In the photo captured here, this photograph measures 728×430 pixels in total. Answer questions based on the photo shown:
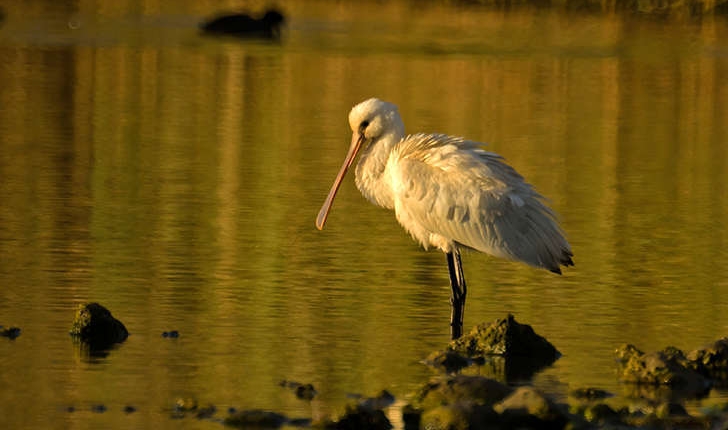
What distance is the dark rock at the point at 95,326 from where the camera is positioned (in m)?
11.6

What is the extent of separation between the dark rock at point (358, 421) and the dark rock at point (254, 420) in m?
0.25

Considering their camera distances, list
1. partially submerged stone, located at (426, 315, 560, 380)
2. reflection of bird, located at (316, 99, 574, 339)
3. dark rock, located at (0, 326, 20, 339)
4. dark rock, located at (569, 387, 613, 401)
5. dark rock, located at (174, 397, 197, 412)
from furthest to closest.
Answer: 1. reflection of bird, located at (316, 99, 574, 339)
2. dark rock, located at (0, 326, 20, 339)
3. partially submerged stone, located at (426, 315, 560, 380)
4. dark rock, located at (569, 387, 613, 401)
5. dark rock, located at (174, 397, 197, 412)

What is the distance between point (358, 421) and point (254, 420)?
19.5 inches

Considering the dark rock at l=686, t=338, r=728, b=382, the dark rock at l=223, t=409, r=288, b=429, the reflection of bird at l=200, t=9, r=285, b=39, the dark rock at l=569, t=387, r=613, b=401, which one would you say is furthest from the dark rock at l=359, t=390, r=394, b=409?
the reflection of bird at l=200, t=9, r=285, b=39

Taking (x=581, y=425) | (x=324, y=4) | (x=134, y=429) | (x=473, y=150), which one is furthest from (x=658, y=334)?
(x=324, y=4)

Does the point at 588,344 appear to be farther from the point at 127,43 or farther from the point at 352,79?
the point at 127,43

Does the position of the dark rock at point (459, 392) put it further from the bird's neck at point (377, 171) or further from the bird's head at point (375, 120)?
the bird's head at point (375, 120)

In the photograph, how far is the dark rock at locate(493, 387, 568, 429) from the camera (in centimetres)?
940

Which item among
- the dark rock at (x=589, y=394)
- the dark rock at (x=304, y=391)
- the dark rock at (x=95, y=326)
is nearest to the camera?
the dark rock at (x=304, y=391)

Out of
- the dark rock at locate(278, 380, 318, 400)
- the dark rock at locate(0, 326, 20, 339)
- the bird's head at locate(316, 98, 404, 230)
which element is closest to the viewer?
the dark rock at locate(278, 380, 318, 400)

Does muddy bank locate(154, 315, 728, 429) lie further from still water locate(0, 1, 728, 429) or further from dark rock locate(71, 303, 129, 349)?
dark rock locate(71, 303, 129, 349)

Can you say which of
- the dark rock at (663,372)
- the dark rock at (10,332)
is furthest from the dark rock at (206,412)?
the dark rock at (663,372)

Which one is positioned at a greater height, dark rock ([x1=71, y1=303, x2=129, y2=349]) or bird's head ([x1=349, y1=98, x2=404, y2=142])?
bird's head ([x1=349, y1=98, x2=404, y2=142])

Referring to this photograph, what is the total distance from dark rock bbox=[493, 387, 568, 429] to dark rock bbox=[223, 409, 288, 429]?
1089 millimetres
